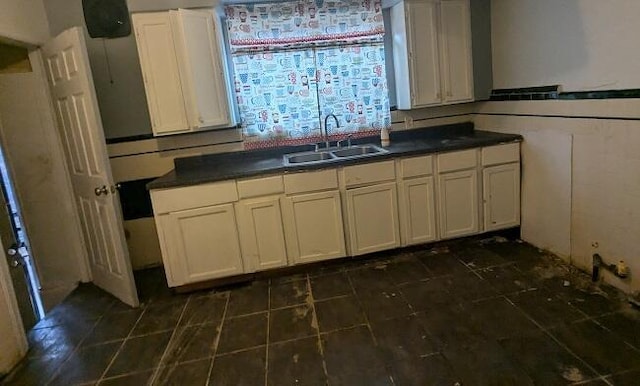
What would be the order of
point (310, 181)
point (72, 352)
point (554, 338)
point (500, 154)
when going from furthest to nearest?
point (500, 154) → point (310, 181) → point (72, 352) → point (554, 338)

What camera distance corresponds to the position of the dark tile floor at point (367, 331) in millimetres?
1793

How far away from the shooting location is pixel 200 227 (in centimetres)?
270

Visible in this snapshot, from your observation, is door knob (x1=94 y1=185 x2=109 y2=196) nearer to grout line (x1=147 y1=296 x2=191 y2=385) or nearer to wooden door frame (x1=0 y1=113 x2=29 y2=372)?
wooden door frame (x1=0 y1=113 x2=29 y2=372)

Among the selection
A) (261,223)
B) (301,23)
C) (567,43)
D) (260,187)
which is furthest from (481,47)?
(261,223)

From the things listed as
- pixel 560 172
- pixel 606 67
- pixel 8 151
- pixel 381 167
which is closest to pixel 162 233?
pixel 8 151

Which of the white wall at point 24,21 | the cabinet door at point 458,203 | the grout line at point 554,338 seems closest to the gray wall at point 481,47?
the cabinet door at point 458,203

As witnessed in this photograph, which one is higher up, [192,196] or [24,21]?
[24,21]

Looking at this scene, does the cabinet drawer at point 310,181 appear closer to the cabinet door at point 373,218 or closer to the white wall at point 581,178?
the cabinet door at point 373,218

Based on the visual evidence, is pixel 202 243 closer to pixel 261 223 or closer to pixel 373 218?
pixel 261 223

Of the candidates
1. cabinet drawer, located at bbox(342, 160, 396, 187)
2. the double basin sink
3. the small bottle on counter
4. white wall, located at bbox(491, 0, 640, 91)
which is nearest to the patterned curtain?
the small bottle on counter

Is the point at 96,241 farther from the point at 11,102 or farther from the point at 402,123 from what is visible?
the point at 402,123

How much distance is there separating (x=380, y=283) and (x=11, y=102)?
118 inches

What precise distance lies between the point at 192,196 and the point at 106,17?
1.57 meters

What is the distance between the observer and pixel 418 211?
9.80 ft
